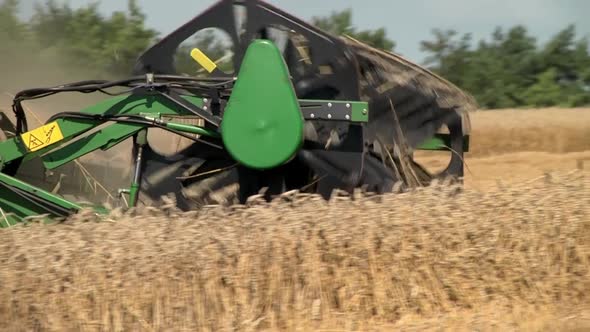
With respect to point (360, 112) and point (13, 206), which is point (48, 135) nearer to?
point (13, 206)

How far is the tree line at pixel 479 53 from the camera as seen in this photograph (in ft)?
77.9

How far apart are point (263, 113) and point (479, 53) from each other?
83.7 ft

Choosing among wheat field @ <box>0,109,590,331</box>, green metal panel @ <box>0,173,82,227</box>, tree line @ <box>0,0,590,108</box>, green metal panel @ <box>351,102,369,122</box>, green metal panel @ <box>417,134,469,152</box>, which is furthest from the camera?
tree line @ <box>0,0,590,108</box>

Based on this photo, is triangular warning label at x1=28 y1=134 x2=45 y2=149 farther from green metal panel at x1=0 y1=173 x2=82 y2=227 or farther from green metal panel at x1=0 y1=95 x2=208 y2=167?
green metal panel at x1=0 y1=173 x2=82 y2=227

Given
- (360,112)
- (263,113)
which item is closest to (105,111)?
(263,113)

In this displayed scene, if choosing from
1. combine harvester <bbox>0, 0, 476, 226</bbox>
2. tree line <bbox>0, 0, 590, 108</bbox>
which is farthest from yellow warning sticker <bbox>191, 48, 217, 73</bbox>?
tree line <bbox>0, 0, 590, 108</bbox>

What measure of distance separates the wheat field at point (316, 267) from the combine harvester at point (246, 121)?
0.50m

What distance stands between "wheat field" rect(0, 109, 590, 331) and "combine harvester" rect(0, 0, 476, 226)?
502 mm

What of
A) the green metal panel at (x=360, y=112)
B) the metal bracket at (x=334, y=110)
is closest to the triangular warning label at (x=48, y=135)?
the metal bracket at (x=334, y=110)

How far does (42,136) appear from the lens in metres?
6.95

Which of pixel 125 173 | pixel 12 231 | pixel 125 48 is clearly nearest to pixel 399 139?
pixel 125 173

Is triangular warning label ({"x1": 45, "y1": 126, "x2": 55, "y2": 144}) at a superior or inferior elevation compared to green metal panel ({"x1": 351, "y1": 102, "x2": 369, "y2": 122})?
inferior

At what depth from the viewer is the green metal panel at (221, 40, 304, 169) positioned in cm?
635

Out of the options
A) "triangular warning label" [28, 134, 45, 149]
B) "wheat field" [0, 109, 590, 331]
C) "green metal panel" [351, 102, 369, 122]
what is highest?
"green metal panel" [351, 102, 369, 122]
